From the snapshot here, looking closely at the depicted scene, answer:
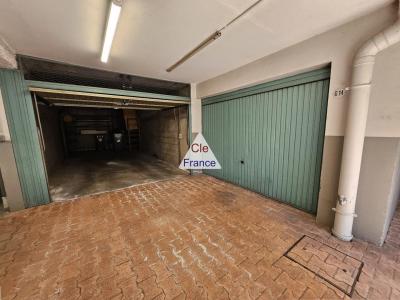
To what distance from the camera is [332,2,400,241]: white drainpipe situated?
180 centimetres

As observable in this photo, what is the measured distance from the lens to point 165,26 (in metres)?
2.15

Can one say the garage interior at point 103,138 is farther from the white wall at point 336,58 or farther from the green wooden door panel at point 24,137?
the white wall at point 336,58

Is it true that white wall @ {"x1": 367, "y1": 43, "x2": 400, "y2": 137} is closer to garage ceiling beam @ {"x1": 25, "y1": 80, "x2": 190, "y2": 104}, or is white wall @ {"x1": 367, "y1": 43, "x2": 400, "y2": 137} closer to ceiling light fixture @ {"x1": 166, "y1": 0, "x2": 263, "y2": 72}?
ceiling light fixture @ {"x1": 166, "y1": 0, "x2": 263, "y2": 72}

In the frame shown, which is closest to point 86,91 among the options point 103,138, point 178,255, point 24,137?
point 24,137

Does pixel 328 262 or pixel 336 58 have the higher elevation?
pixel 336 58

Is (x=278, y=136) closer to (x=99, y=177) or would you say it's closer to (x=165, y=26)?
(x=165, y=26)

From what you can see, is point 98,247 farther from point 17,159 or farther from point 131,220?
point 17,159

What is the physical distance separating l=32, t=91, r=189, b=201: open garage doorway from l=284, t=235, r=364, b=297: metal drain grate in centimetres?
377

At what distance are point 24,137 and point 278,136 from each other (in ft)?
15.5

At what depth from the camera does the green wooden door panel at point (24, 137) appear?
2.84 metres

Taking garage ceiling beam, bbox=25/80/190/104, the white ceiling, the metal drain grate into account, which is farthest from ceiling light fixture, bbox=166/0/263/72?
the metal drain grate

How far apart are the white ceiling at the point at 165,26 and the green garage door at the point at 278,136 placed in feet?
2.45

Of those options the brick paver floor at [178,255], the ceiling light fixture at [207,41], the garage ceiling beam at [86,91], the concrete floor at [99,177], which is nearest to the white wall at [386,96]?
the brick paver floor at [178,255]

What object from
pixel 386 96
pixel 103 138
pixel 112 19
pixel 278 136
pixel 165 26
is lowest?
pixel 103 138
